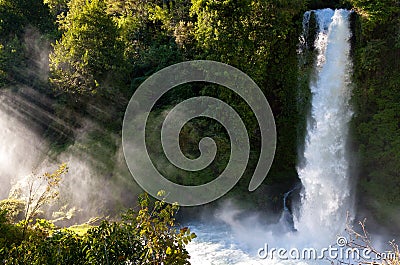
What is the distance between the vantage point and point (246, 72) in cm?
1295

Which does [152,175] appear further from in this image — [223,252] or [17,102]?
[17,102]

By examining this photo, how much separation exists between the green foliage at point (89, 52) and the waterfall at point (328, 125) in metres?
7.30

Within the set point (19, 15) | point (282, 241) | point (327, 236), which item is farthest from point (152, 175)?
point (19, 15)

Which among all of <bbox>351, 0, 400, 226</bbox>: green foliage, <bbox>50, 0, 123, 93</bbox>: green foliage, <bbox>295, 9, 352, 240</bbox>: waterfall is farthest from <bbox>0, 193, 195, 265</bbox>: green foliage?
<bbox>50, 0, 123, 93</bbox>: green foliage

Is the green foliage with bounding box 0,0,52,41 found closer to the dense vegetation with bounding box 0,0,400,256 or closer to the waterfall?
the dense vegetation with bounding box 0,0,400,256

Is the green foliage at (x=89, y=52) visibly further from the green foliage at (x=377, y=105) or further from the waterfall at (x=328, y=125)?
the green foliage at (x=377, y=105)

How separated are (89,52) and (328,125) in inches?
355

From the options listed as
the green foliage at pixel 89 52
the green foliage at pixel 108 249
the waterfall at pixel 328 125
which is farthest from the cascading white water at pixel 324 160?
the green foliage at pixel 108 249

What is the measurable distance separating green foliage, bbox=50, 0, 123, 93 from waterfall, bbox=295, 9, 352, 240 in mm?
7304

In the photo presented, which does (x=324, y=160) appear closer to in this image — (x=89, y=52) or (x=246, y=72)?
Result: (x=246, y=72)

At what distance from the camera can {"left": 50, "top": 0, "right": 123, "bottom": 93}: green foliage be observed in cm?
1430

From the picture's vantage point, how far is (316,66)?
13.1 m

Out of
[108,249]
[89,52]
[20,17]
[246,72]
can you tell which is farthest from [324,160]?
[20,17]

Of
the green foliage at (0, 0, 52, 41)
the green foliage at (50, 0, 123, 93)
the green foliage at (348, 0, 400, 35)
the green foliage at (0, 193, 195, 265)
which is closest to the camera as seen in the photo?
the green foliage at (0, 193, 195, 265)
